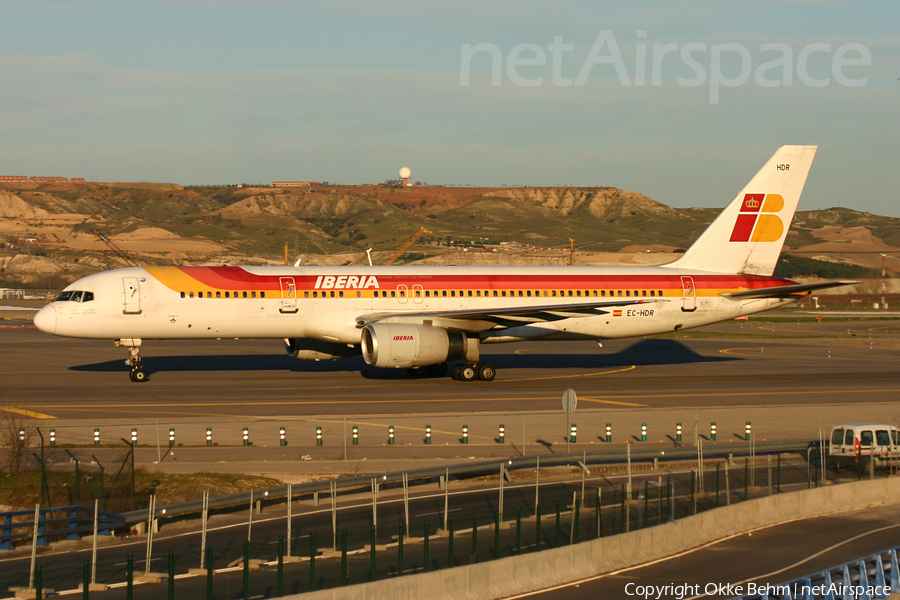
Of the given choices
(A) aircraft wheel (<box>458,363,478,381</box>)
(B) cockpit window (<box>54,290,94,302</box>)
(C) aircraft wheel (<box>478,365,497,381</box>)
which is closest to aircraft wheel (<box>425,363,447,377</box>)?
(A) aircraft wheel (<box>458,363,478,381</box>)

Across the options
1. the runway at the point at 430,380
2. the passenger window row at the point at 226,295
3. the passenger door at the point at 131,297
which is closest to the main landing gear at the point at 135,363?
the runway at the point at 430,380

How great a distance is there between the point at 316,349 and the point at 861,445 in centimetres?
2440

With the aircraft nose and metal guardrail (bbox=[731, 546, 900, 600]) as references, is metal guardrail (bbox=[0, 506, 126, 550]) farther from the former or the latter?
the aircraft nose

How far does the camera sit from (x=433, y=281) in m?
42.2

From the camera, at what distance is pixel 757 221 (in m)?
45.8

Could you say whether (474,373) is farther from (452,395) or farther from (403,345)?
(403,345)

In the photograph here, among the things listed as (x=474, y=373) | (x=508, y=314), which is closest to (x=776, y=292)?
(x=508, y=314)

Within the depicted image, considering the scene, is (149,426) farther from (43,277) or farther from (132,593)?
(43,277)

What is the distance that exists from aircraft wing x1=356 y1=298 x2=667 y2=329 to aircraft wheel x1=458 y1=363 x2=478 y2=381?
2.36 meters

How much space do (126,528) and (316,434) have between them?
9.88 m

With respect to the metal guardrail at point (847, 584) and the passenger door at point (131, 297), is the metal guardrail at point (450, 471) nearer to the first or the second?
the metal guardrail at point (847, 584)

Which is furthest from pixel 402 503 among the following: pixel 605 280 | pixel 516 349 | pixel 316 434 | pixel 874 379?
pixel 516 349

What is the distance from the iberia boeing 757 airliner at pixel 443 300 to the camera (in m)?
38.4

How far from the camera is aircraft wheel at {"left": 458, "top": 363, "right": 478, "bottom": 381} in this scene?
135 ft
